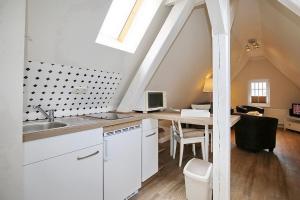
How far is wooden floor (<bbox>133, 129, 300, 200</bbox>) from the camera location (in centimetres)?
198

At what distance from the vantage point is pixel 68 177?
51.9 inches

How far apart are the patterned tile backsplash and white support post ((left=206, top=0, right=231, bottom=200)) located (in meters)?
1.21

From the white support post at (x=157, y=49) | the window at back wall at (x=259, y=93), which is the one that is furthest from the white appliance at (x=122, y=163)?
the window at back wall at (x=259, y=93)

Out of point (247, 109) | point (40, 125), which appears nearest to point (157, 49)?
point (40, 125)

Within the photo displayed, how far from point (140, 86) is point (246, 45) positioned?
387 cm

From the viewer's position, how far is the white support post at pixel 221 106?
1.62m

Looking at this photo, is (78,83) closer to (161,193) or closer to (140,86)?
(140,86)

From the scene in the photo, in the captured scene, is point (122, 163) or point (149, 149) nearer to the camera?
point (122, 163)

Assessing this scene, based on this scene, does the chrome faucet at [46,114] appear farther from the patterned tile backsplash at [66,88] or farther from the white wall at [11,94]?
Answer: the white wall at [11,94]

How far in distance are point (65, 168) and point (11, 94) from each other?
650 millimetres

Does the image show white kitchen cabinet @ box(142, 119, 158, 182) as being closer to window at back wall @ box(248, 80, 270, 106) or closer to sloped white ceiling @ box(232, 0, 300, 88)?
sloped white ceiling @ box(232, 0, 300, 88)

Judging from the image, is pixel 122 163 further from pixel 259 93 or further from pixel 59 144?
pixel 259 93

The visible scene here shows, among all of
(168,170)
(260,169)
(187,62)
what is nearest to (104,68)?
(168,170)

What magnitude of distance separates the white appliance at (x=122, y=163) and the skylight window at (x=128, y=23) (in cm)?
97
